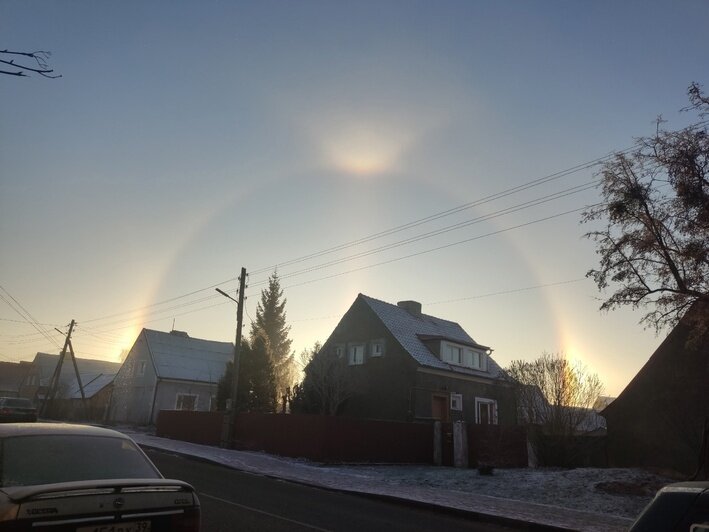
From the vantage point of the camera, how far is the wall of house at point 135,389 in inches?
1662

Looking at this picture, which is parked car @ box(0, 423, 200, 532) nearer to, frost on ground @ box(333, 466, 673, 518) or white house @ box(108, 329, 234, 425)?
frost on ground @ box(333, 466, 673, 518)

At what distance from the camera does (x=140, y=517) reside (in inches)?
159

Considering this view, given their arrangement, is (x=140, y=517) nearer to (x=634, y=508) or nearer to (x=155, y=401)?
(x=634, y=508)

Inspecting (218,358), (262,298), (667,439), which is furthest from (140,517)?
(262,298)

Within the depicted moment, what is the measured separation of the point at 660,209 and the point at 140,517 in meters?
14.3

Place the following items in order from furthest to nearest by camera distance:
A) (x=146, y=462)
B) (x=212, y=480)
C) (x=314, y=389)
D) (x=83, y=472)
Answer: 1. (x=314, y=389)
2. (x=212, y=480)
3. (x=146, y=462)
4. (x=83, y=472)

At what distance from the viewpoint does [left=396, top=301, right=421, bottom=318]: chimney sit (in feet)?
128

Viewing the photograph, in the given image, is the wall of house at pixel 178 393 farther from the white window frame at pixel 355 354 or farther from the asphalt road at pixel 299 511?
the asphalt road at pixel 299 511

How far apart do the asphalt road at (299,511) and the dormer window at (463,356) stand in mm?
21090

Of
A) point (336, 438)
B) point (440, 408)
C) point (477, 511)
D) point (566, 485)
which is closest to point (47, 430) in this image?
point (477, 511)

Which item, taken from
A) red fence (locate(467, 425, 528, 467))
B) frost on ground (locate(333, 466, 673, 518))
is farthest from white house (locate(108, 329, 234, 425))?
frost on ground (locate(333, 466, 673, 518))

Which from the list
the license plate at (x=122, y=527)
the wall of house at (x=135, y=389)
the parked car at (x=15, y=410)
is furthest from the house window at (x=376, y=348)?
the license plate at (x=122, y=527)

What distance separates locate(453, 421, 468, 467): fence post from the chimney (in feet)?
56.5

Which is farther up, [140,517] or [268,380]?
[268,380]
